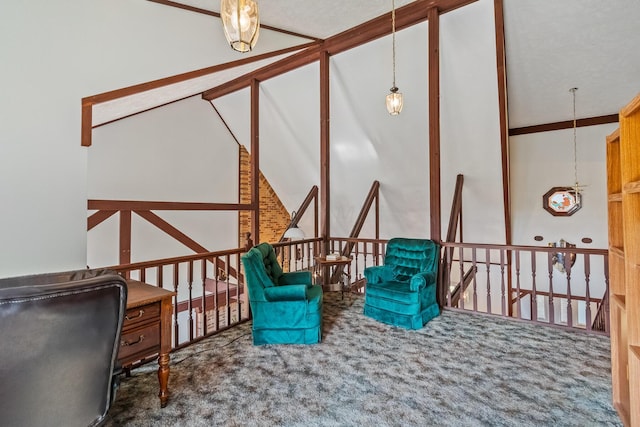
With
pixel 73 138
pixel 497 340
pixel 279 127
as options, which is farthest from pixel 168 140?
pixel 497 340

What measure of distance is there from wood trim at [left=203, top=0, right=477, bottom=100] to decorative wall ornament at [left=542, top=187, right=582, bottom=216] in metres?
4.81

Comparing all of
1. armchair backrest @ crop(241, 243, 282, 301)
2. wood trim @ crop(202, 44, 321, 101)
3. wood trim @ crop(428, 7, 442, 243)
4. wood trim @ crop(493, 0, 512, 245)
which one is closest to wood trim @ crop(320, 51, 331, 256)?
wood trim @ crop(202, 44, 321, 101)

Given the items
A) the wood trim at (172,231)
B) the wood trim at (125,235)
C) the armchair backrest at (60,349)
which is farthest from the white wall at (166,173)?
the armchair backrest at (60,349)

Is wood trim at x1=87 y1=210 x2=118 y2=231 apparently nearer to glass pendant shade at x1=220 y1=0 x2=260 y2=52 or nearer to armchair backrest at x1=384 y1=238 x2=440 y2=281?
glass pendant shade at x1=220 y1=0 x2=260 y2=52

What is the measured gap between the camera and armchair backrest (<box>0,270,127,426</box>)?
91cm

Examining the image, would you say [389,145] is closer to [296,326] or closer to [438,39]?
[438,39]

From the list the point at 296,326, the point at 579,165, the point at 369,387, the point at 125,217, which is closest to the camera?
the point at 369,387

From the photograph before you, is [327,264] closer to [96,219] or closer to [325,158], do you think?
[325,158]

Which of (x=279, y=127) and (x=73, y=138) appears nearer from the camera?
(x=73, y=138)

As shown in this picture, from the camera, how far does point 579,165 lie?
623 cm

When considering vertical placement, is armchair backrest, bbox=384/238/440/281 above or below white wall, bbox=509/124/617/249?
below

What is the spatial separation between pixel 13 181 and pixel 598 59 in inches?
239

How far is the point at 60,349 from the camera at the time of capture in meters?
1.01

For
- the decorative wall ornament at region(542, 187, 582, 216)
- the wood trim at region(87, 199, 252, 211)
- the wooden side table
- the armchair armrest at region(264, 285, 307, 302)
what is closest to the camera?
the armchair armrest at region(264, 285, 307, 302)
